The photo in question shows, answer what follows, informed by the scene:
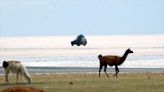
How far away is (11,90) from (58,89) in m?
8.85

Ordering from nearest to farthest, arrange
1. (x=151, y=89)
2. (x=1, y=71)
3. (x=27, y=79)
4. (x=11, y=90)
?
(x=11, y=90)
(x=151, y=89)
(x=27, y=79)
(x=1, y=71)

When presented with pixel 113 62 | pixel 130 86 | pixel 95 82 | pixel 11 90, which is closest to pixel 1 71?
pixel 113 62

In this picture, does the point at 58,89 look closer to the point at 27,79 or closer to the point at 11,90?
the point at 27,79

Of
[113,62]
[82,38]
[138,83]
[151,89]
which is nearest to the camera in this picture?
[151,89]

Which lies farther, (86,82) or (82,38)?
(82,38)

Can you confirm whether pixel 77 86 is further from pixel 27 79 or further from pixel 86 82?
pixel 27 79

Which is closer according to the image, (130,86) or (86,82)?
(130,86)

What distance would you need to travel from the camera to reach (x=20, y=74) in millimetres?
30797

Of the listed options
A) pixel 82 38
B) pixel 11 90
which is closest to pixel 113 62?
pixel 11 90

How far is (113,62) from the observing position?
35.9 metres

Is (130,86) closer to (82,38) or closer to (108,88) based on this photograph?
(108,88)

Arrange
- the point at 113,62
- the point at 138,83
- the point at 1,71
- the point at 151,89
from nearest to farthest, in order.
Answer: the point at 151,89, the point at 138,83, the point at 113,62, the point at 1,71

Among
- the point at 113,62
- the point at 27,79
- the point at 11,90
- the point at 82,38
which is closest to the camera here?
the point at 11,90

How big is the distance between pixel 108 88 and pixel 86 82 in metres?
3.06
